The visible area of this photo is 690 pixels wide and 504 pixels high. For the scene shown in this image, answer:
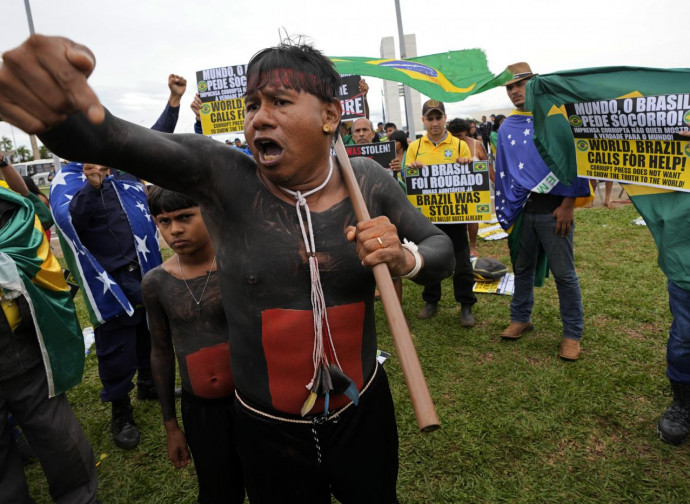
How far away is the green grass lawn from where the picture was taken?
257cm

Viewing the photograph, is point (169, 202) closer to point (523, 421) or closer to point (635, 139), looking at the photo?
point (523, 421)

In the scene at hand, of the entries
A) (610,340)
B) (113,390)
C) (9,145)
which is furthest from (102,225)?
(9,145)

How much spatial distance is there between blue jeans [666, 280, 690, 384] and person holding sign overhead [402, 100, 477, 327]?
2000 mm

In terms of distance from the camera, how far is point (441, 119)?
4762 millimetres

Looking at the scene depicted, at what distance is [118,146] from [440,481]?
2538 millimetres

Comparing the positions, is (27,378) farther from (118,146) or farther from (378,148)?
(378,148)

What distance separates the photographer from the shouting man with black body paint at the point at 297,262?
4.11 ft

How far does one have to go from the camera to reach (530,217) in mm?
3971

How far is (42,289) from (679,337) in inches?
145

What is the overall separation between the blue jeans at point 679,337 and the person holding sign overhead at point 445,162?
2.00m

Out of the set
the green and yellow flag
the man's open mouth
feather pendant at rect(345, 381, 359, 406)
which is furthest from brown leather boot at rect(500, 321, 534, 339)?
the man's open mouth

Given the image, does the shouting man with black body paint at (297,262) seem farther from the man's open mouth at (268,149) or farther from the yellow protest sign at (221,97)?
the yellow protest sign at (221,97)

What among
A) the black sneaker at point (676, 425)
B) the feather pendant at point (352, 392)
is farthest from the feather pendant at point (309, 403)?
the black sneaker at point (676, 425)

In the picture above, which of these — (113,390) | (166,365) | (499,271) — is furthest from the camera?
(499,271)
